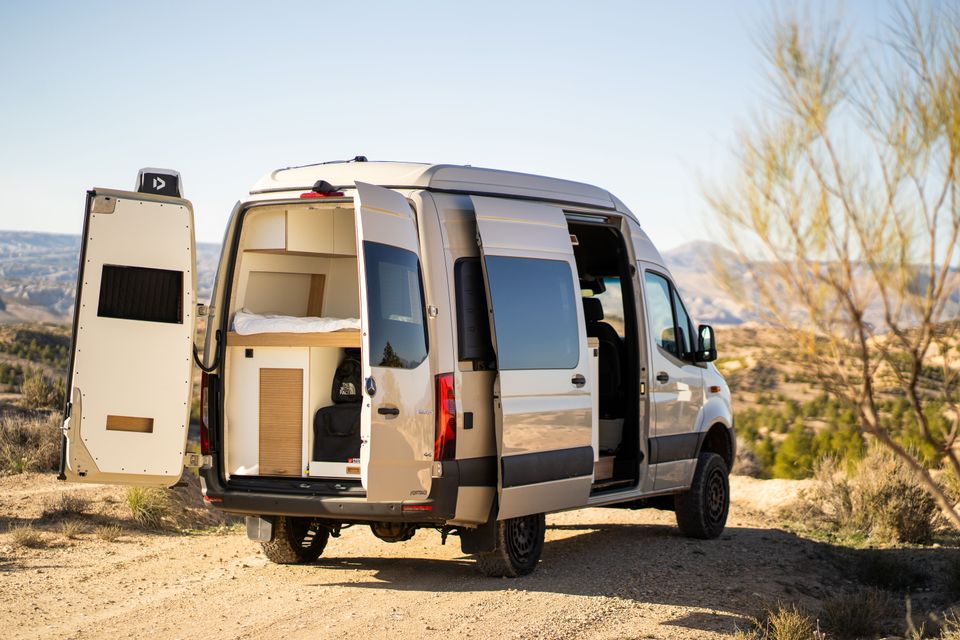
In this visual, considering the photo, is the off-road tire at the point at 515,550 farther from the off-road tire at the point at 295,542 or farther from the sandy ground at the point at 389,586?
the off-road tire at the point at 295,542

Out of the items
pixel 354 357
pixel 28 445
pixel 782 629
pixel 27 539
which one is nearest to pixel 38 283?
pixel 28 445

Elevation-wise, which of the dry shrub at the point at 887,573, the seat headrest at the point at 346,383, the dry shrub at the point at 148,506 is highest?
the seat headrest at the point at 346,383

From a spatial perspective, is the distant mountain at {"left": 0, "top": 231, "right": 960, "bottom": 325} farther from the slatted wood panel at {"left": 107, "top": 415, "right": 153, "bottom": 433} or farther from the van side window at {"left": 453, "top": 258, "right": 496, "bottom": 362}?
the slatted wood panel at {"left": 107, "top": 415, "right": 153, "bottom": 433}

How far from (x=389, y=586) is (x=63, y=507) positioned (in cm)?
485

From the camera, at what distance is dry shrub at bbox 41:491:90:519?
464 inches

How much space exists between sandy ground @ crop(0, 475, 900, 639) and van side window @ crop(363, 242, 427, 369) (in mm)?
1730

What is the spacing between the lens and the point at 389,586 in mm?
8688

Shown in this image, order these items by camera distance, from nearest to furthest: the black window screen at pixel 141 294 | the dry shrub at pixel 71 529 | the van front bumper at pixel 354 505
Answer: the van front bumper at pixel 354 505 → the black window screen at pixel 141 294 → the dry shrub at pixel 71 529

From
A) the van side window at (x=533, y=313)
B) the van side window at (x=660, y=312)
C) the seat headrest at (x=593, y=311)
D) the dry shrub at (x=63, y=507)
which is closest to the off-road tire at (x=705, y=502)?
the van side window at (x=660, y=312)

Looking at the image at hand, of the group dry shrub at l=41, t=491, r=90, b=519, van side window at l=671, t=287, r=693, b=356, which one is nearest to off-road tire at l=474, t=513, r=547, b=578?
van side window at l=671, t=287, r=693, b=356

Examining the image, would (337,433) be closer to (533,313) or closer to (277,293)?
(277,293)

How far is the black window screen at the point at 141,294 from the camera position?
801cm

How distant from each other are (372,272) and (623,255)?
3459 millimetres

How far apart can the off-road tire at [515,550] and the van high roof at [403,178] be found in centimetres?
250
